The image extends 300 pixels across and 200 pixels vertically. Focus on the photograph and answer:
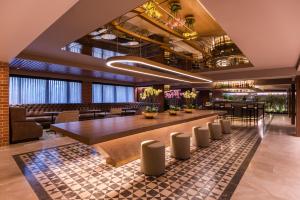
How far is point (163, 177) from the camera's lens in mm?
3273

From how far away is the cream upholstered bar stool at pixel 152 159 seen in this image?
3.26 metres

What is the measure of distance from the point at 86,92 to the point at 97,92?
1085 mm

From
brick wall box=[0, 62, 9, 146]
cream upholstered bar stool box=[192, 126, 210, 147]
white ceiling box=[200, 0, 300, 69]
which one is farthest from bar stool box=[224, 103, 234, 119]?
brick wall box=[0, 62, 9, 146]

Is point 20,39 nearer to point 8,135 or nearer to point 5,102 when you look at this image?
point 5,102

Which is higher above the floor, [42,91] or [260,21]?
[260,21]

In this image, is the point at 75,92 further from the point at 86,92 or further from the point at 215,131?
the point at 215,131

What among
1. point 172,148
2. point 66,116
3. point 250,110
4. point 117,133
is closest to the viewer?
point 117,133

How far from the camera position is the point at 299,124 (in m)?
6.89

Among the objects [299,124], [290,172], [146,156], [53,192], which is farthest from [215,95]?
[53,192]

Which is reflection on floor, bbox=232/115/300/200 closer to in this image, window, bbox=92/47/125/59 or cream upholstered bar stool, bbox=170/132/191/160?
cream upholstered bar stool, bbox=170/132/191/160

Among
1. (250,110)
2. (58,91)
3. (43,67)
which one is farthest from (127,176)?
(250,110)

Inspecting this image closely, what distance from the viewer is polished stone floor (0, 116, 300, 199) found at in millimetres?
2736

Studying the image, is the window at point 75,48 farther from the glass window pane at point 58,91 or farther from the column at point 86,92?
the column at point 86,92

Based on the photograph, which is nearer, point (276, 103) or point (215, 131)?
point (215, 131)
